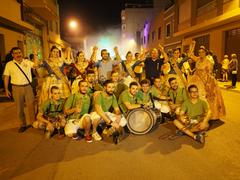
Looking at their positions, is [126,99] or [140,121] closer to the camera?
[140,121]

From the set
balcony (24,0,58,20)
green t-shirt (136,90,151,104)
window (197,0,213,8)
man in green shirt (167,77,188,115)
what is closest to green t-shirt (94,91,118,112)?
green t-shirt (136,90,151,104)

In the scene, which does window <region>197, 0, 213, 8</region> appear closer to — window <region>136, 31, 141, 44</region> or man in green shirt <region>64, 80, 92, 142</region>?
man in green shirt <region>64, 80, 92, 142</region>

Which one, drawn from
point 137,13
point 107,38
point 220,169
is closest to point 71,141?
point 220,169

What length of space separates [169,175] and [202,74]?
3615 millimetres

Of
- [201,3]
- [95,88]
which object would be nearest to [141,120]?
[95,88]

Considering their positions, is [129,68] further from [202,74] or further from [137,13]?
[137,13]

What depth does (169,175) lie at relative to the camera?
3387 mm

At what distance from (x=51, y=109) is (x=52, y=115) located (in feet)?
0.45

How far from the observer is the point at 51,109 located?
5.22 m

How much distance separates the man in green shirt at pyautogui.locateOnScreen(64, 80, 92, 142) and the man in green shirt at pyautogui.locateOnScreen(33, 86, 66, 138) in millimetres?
208

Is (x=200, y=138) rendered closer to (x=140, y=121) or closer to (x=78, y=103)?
(x=140, y=121)

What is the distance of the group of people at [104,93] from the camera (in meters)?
4.94

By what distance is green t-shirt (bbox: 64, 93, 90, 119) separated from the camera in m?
5.03

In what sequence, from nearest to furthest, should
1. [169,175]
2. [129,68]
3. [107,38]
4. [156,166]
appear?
[169,175] < [156,166] < [129,68] < [107,38]
